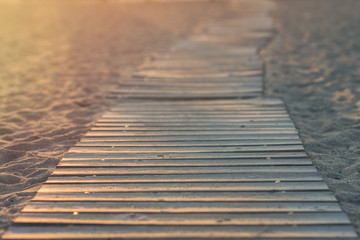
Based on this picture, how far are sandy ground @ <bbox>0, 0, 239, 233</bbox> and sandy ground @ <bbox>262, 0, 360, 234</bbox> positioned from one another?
7.58 ft

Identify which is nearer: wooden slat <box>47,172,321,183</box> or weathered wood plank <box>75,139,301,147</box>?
wooden slat <box>47,172,321,183</box>

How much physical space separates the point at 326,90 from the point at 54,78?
4.26 meters

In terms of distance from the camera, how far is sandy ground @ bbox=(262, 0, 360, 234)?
9.61 feet

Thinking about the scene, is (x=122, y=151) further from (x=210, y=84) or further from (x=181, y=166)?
(x=210, y=84)

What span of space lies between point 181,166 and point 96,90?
2802mm

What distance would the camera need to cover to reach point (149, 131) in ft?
12.0

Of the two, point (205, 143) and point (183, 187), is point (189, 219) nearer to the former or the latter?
point (183, 187)

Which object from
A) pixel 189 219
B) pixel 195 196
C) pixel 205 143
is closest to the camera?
pixel 189 219

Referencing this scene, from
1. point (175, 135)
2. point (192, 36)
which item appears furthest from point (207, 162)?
point (192, 36)

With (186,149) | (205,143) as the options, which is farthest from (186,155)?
(205,143)

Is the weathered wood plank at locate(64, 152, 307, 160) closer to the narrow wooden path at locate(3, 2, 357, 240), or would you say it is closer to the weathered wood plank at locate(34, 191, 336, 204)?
the narrow wooden path at locate(3, 2, 357, 240)

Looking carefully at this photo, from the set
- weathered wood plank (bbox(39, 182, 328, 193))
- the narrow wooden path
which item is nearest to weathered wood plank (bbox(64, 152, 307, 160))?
the narrow wooden path

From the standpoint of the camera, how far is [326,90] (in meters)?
4.95

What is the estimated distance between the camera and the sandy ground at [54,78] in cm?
320
